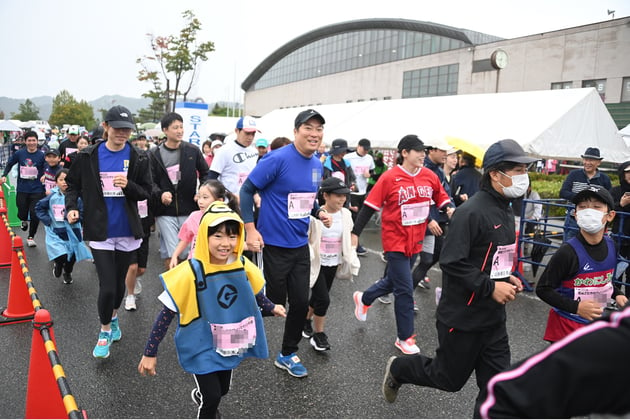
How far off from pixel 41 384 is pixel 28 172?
21.7 ft

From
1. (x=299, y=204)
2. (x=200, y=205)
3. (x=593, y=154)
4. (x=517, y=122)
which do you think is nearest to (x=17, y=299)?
(x=200, y=205)

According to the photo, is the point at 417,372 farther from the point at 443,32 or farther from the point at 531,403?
the point at 443,32

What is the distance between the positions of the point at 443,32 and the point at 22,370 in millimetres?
40945

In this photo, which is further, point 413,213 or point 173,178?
point 173,178

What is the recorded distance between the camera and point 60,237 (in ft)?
20.7

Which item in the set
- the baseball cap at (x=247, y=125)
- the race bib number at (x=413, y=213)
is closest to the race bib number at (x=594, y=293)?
the race bib number at (x=413, y=213)

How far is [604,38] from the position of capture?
26.6 metres

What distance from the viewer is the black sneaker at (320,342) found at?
448 centimetres

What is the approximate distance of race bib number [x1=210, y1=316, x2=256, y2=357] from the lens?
275cm

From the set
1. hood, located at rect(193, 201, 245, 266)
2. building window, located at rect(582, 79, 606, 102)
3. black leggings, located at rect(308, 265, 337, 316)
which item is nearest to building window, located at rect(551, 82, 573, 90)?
building window, located at rect(582, 79, 606, 102)

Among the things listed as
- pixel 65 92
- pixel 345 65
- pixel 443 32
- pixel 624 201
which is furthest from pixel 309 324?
pixel 65 92

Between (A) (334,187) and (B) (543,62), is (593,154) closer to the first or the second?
(A) (334,187)

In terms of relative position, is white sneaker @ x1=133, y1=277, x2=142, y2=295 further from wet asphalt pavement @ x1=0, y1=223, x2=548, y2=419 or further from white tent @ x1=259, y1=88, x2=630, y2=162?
white tent @ x1=259, y1=88, x2=630, y2=162

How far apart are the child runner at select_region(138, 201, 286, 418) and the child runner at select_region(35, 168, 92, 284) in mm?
4200
